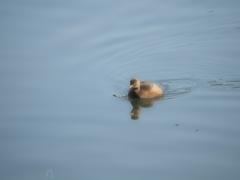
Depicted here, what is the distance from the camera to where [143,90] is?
10.6 meters

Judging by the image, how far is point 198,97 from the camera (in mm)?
9992

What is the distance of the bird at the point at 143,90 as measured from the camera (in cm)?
1052

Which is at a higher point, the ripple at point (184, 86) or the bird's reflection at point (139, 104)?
the ripple at point (184, 86)

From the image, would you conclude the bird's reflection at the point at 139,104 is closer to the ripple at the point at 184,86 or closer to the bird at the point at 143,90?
the bird at the point at 143,90

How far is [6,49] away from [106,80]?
300cm

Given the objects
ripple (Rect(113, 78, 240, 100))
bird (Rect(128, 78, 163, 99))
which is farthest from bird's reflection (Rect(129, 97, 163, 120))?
ripple (Rect(113, 78, 240, 100))

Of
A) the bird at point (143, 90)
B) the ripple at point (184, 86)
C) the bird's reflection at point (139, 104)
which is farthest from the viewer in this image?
the bird at point (143, 90)

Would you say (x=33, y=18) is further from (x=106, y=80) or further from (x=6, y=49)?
(x=106, y=80)

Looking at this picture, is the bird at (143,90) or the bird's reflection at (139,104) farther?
the bird at (143,90)

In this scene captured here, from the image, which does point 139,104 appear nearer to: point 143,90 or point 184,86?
point 143,90

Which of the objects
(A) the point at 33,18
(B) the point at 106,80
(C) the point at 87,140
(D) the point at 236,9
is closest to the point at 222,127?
(C) the point at 87,140

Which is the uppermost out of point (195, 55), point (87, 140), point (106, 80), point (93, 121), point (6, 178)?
point (195, 55)

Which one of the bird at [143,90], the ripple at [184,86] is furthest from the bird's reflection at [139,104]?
the ripple at [184,86]

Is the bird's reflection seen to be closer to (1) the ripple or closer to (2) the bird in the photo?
(2) the bird
